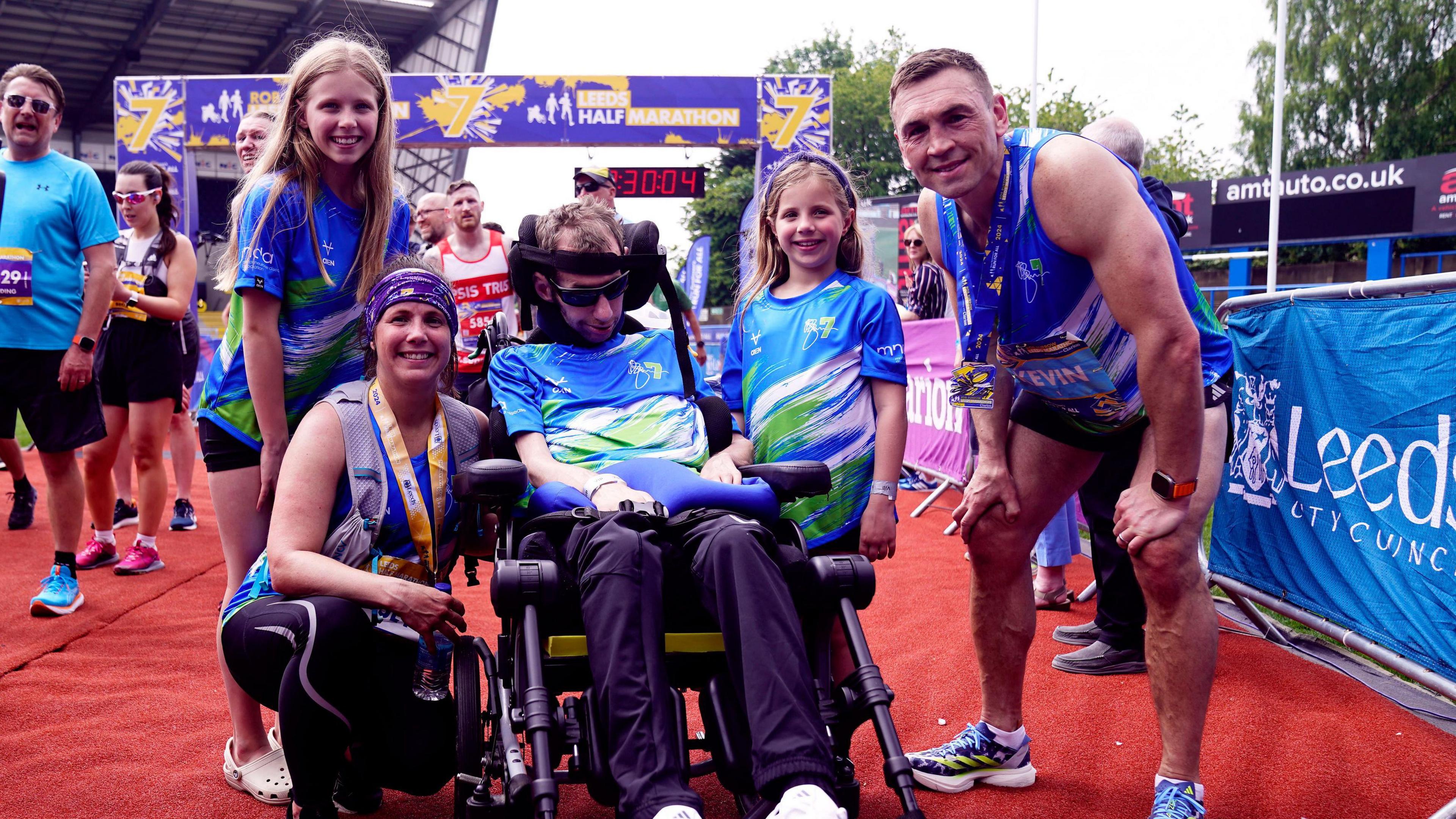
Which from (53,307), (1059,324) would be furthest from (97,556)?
(1059,324)

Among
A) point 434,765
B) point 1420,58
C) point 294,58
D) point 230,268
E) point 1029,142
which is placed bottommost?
point 434,765

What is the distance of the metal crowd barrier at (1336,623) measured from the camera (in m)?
2.90

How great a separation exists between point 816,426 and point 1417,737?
213 cm

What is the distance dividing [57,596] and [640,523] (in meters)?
3.64

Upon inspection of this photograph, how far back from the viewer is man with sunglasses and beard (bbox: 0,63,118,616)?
4.26m

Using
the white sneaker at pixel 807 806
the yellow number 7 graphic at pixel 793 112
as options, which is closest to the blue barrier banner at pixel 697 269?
the yellow number 7 graphic at pixel 793 112

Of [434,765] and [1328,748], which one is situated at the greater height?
[434,765]

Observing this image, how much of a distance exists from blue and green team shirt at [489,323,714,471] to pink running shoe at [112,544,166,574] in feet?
11.9

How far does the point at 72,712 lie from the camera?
327 cm

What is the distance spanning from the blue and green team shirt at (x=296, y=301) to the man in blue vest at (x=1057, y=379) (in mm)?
1524

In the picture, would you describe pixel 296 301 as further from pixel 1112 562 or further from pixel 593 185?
pixel 593 185

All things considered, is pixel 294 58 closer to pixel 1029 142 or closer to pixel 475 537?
pixel 475 537

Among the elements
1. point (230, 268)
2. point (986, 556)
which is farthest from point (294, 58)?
point (986, 556)

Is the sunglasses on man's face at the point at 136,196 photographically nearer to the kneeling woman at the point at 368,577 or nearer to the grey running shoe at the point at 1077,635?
the kneeling woman at the point at 368,577
